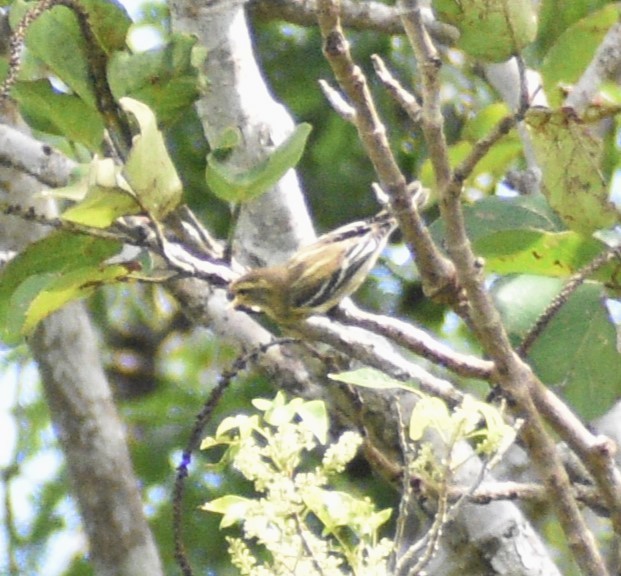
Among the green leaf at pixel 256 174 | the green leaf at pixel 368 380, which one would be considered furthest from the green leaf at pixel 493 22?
the green leaf at pixel 368 380

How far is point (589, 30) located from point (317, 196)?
1072 millimetres

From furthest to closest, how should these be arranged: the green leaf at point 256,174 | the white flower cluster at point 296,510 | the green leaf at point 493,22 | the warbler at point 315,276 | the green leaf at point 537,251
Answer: the warbler at point 315,276 < the green leaf at point 537,251 < the green leaf at point 256,174 < the green leaf at point 493,22 < the white flower cluster at point 296,510

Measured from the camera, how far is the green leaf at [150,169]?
0.91m

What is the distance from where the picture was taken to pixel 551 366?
46.7 inches

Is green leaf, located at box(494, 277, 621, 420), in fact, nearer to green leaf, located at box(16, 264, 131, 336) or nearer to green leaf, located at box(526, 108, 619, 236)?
green leaf, located at box(526, 108, 619, 236)

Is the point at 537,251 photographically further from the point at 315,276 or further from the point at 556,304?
the point at 315,276

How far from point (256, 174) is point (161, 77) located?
0.15 metres

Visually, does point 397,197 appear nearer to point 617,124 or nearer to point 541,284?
point 541,284

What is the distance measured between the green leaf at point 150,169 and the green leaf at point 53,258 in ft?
0.43

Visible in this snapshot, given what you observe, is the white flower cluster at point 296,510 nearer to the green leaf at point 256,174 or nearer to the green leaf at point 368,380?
the green leaf at point 368,380

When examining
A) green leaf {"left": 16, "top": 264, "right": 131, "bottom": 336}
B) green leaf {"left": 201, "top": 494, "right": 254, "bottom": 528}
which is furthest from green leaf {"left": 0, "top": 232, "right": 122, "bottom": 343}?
green leaf {"left": 201, "top": 494, "right": 254, "bottom": 528}

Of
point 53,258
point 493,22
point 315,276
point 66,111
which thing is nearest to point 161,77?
point 66,111

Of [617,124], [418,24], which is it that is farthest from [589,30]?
[617,124]

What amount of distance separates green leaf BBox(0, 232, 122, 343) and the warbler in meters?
0.17
